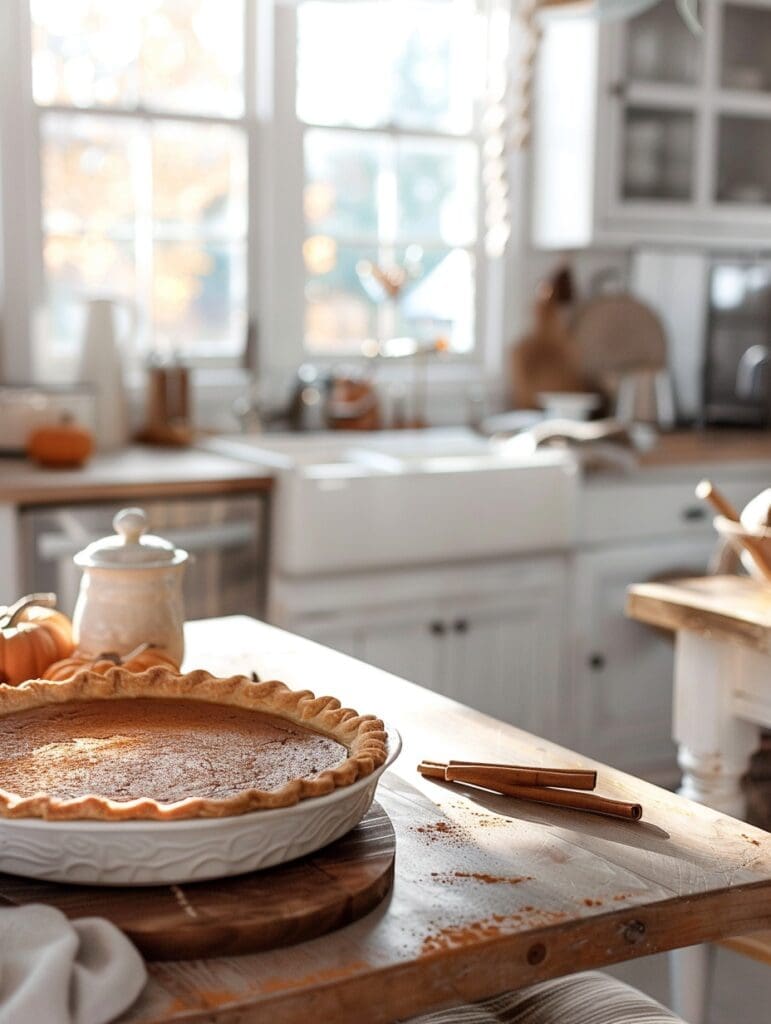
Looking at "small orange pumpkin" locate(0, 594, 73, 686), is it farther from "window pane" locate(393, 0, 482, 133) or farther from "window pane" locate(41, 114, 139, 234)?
"window pane" locate(393, 0, 482, 133)

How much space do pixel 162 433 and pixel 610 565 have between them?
120cm

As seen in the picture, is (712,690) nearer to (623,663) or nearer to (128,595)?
(128,595)

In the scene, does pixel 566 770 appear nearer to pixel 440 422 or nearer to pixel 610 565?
pixel 610 565

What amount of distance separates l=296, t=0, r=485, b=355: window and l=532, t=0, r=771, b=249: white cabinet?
245 millimetres

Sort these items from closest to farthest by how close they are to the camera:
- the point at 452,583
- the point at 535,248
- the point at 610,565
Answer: the point at 452,583, the point at 610,565, the point at 535,248

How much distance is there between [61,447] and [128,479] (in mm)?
252

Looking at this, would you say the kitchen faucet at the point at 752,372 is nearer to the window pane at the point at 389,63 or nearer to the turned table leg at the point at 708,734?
the window pane at the point at 389,63

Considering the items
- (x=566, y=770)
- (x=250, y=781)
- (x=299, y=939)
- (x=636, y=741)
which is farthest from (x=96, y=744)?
(x=636, y=741)

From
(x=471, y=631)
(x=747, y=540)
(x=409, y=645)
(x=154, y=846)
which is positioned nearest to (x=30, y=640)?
(x=154, y=846)

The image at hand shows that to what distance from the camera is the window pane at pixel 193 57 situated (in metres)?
3.67

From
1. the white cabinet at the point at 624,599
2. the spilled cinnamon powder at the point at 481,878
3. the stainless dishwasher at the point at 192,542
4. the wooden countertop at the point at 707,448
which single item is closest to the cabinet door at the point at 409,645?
the stainless dishwasher at the point at 192,542

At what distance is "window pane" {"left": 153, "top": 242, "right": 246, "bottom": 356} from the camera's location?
3750 mm

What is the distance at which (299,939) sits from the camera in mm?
1003

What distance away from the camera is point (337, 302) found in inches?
158
